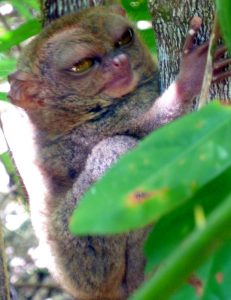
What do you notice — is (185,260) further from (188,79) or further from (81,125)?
(81,125)

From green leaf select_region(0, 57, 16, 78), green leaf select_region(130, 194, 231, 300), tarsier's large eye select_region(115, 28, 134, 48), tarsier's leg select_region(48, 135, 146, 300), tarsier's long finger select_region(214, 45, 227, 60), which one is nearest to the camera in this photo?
green leaf select_region(130, 194, 231, 300)

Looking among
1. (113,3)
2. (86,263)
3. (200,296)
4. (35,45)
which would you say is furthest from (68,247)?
(200,296)

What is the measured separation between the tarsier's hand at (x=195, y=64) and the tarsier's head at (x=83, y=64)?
0.66 meters

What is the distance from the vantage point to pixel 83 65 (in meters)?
3.31

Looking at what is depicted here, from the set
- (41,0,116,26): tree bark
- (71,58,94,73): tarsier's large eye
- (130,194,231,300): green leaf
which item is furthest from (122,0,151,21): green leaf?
(130,194,231,300): green leaf

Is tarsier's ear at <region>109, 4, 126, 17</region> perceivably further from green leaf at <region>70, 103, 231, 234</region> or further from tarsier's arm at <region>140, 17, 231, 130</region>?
green leaf at <region>70, 103, 231, 234</region>

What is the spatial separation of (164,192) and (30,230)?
5208 millimetres

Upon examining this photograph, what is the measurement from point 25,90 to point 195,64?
1063 millimetres

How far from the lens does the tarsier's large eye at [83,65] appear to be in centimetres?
331

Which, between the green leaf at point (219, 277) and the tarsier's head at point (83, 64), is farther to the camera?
the tarsier's head at point (83, 64)

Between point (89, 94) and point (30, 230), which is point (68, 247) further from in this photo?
point (30, 230)

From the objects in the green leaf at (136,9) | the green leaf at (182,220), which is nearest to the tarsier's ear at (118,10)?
the green leaf at (136,9)

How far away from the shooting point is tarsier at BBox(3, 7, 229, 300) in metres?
2.99

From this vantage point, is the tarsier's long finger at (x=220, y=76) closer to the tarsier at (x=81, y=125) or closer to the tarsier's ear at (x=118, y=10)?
the tarsier at (x=81, y=125)
